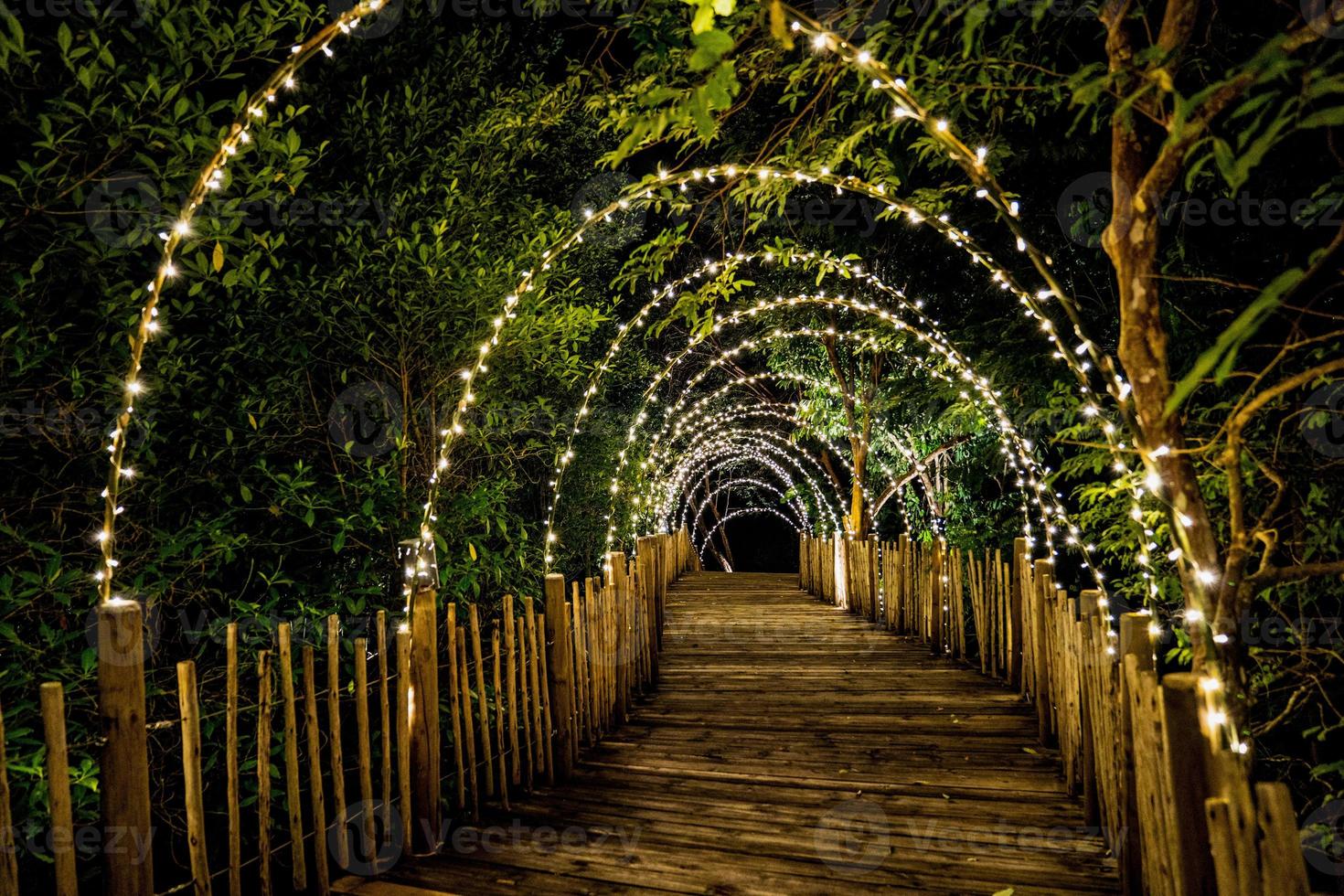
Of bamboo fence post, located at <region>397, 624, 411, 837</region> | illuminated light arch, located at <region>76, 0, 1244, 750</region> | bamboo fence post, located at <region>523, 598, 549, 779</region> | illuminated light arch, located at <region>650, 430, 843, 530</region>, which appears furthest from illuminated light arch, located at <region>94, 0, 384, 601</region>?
illuminated light arch, located at <region>650, 430, 843, 530</region>

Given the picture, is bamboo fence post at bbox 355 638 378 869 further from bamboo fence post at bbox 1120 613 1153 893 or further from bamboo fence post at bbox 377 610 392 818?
bamboo fence post at bbox 1120 613 1153 893

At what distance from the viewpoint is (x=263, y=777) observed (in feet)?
7.92

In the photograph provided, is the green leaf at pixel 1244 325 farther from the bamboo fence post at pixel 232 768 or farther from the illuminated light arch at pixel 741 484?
the illuminated light arch at pixel 741 484

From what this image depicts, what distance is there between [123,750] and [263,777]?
1.62 feet

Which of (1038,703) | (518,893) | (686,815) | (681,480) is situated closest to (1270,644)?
(1038,703)

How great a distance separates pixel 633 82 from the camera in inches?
197

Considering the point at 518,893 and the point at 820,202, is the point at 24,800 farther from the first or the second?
the point at 820,202

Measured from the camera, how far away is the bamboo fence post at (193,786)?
221 cm

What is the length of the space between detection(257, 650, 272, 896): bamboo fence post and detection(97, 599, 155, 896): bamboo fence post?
0.34 m

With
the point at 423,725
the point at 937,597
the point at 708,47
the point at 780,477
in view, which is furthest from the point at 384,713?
the point at 780,477

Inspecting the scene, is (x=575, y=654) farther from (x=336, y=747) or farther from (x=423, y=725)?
(x=336, y=747)

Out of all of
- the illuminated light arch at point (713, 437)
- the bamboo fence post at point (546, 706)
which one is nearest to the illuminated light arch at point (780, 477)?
the illuminated light arch at point (713, 437)

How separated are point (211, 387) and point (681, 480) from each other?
12503mm

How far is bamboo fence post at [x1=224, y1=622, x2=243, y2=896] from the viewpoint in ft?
7.60
